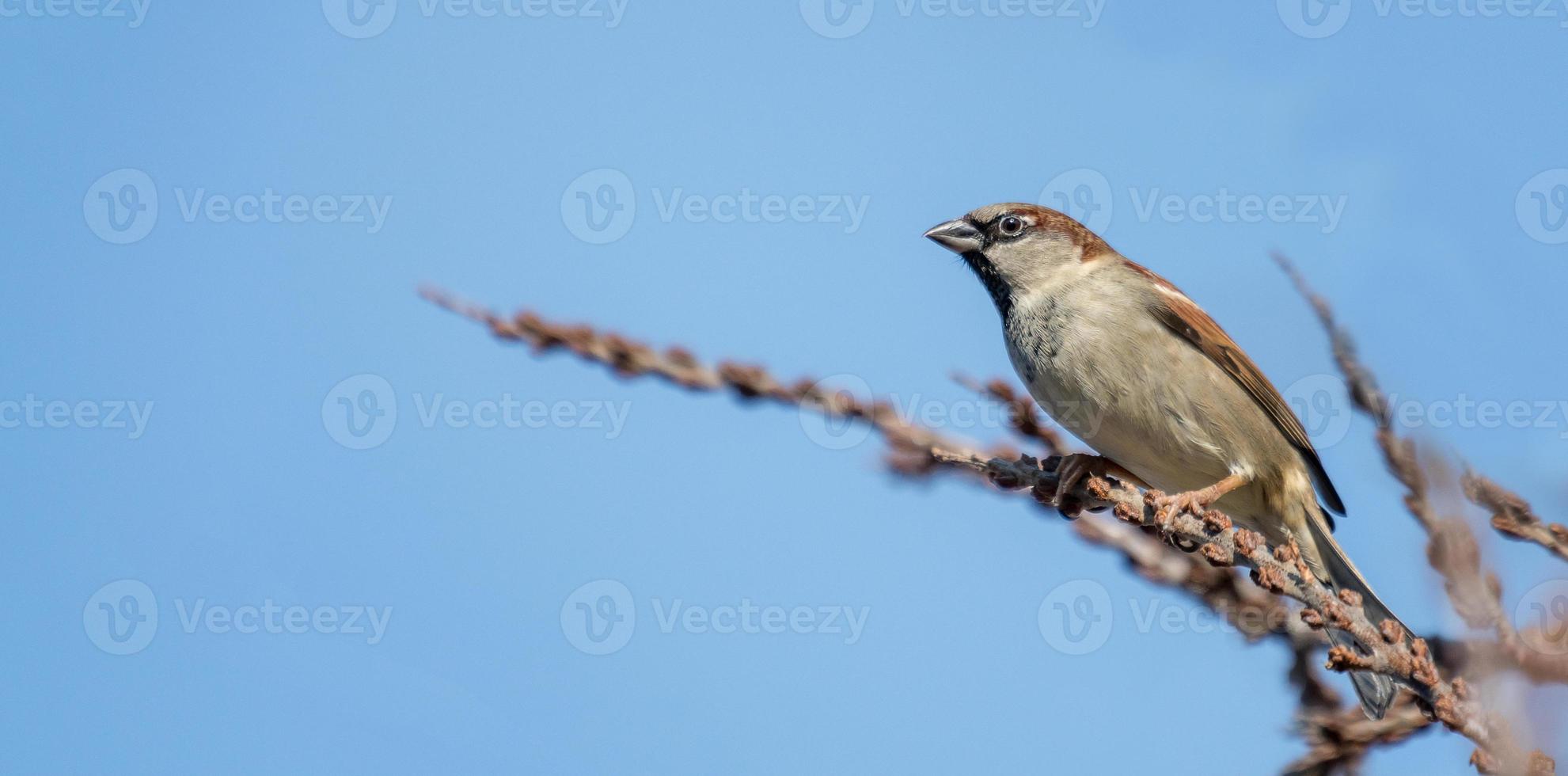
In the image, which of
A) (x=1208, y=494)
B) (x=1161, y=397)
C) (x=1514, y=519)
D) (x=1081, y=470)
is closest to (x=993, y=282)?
(x=1161, y=397)

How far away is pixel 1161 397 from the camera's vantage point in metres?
4.92

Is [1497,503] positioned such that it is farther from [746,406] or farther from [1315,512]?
[1315,512]

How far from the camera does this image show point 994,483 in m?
3.58

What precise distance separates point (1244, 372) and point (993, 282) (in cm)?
114

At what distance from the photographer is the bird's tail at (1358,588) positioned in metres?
4.07

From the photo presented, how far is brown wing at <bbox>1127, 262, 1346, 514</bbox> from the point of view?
5.20 metres

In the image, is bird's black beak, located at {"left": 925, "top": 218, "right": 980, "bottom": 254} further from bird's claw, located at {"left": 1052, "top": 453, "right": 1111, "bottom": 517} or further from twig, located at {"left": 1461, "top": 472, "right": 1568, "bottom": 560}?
twig, located at {"left": 1461, "top": 472, "right": 1568, "bottom": 560}

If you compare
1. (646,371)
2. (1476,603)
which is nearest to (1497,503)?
(1476,603)

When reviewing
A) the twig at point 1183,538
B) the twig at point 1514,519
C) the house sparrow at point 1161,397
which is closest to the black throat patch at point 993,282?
the house sparrow at point 1161,397

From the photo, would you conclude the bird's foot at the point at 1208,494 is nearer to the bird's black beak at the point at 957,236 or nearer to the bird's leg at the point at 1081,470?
the bird's leg at the point at 1081,470

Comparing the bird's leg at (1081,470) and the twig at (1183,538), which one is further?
the bird's leg at (1081,470)

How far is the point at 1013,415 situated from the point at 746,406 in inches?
43.8

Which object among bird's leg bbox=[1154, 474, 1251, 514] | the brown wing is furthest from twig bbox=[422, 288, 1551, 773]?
the brown wing

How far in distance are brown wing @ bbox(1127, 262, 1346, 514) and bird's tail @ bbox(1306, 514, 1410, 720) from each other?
0.16 metres
